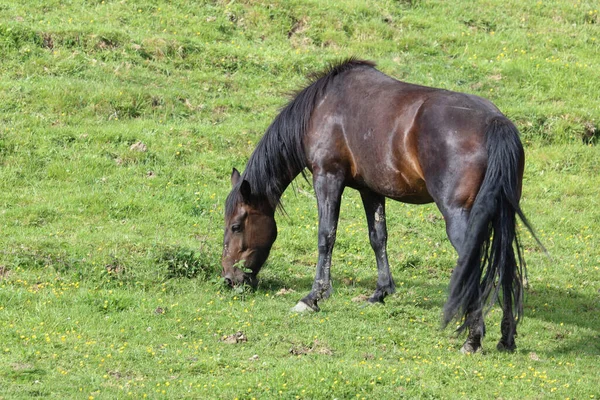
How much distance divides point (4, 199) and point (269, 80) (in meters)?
5.80

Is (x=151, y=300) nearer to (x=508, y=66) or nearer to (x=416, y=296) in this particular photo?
(x=416, y=296)

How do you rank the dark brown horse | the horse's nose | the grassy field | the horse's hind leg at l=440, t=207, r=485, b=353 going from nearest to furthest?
the grassy field → the dark brown horse → the horse's hind leg at l=440, t=207, r=485, b=353 → the horse's nose

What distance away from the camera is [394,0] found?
19.7 m

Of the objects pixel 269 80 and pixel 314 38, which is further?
pixel 314 38

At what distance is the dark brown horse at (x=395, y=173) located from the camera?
7.75m

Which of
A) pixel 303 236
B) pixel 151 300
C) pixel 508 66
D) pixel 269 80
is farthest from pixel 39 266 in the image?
pixel 508 66

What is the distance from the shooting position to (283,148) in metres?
10.0

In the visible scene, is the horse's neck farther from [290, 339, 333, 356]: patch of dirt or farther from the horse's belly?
[290, 339, 333, 356]: patch of dirt

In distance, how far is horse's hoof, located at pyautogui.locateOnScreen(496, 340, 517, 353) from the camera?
8375 mm

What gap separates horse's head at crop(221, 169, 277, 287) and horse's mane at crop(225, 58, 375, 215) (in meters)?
0.03

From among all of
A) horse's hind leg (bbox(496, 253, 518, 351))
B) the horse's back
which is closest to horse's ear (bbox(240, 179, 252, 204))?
the horse's back

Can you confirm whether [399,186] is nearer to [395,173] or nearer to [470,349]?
[395,173]

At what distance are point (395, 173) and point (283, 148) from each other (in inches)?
62.1

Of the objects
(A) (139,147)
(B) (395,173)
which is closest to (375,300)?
(B) (395,173)
